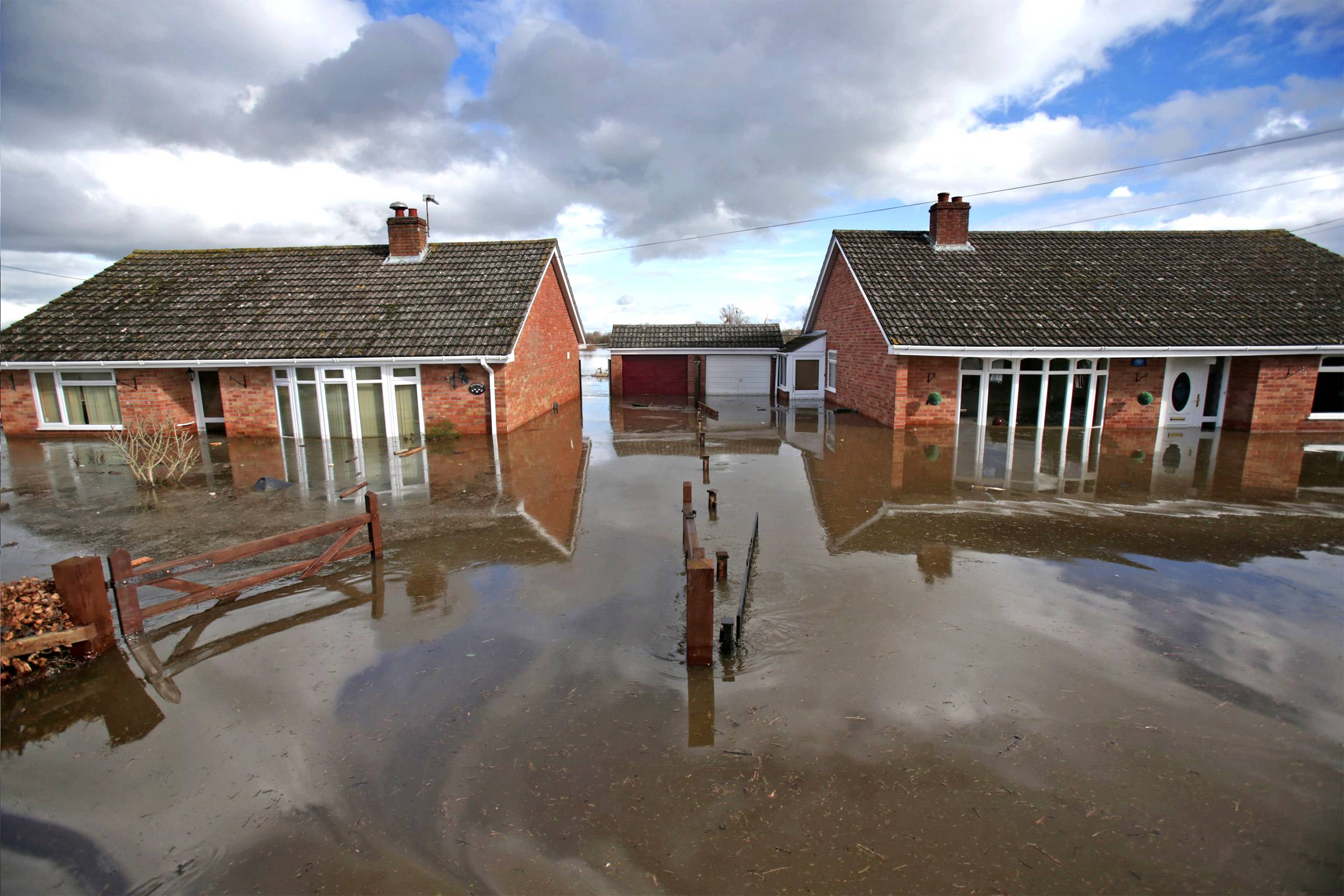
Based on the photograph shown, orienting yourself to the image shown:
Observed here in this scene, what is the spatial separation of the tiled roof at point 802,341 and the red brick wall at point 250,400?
18.4m

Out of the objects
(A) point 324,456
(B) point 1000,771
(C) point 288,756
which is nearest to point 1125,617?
(B) point 1000,771

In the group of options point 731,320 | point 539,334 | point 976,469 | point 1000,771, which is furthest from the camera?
point 731,320

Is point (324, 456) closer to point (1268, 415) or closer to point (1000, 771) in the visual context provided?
point (1000, 771)

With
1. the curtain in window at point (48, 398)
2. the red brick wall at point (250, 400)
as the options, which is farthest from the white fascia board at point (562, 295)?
the curtain in window at point (48, 398)

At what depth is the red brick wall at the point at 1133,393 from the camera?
17.4 meters

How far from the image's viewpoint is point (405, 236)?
19.7 meters

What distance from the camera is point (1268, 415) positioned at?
17.1 m

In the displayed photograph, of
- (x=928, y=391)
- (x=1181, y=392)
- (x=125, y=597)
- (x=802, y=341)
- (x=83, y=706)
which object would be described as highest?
(x=802, y=341)

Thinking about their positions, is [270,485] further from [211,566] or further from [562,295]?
[562,295]

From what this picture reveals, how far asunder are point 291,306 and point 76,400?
6246 mm

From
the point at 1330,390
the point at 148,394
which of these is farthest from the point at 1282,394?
the point at 148,394

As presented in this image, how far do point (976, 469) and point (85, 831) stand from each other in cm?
1289

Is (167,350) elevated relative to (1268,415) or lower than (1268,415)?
elevated

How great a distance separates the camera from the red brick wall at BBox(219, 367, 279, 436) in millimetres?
16875
